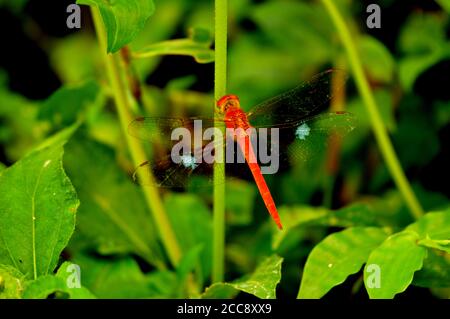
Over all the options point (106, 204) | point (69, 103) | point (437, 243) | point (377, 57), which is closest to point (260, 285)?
point (437, 243)

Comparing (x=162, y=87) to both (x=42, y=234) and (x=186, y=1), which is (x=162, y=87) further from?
(x=42, y=234)

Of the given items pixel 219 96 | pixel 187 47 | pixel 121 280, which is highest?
pixel 187 47

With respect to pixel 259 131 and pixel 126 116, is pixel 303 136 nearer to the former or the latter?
pixel 259 131

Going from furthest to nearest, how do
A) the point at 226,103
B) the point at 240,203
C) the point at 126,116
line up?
the point at 240,203 → the point at 126,116 → the point at 226,103

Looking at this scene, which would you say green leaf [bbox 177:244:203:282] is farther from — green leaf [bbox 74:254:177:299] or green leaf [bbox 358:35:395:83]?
green leaf [bbox 358:35:395:83]

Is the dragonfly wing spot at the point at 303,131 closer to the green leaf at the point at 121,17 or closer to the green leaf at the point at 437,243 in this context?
the green leaf at the point at 437,243
